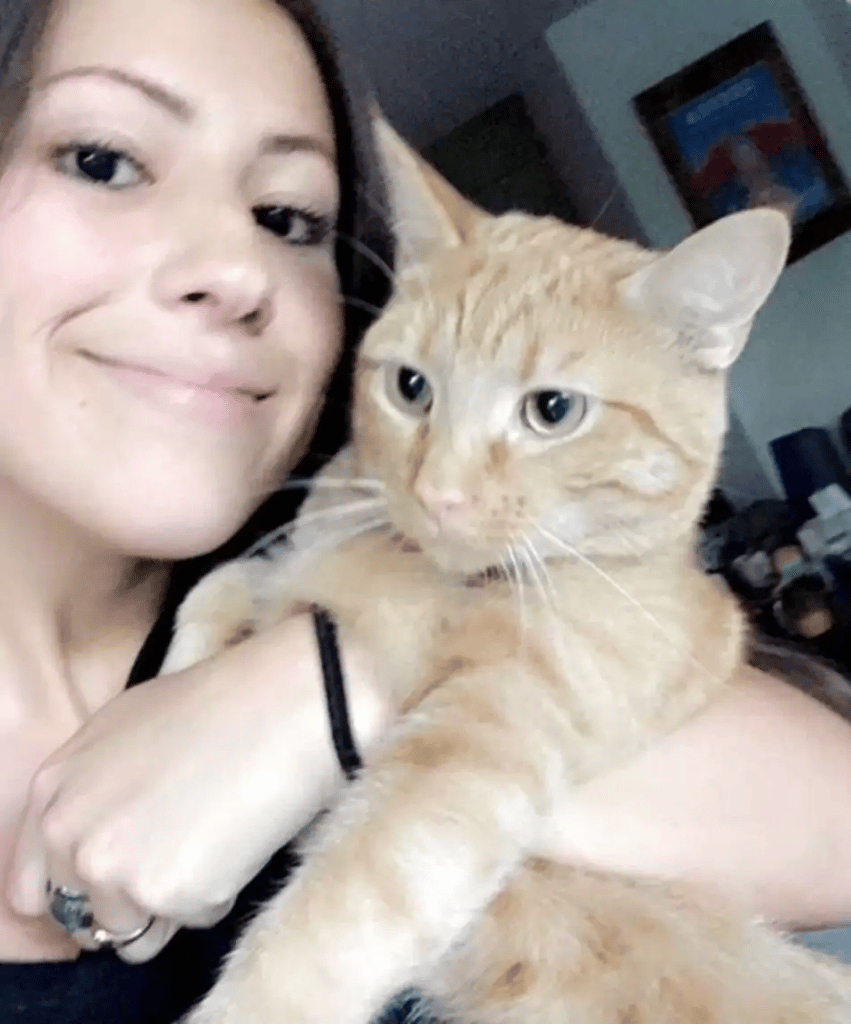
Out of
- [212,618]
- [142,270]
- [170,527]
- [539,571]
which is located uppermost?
[142,270]

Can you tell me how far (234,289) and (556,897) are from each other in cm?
69

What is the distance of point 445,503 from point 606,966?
18.4 inches

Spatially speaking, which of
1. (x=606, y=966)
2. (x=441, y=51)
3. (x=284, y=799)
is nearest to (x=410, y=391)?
(x=284, y=799)

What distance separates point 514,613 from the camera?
1.01 m

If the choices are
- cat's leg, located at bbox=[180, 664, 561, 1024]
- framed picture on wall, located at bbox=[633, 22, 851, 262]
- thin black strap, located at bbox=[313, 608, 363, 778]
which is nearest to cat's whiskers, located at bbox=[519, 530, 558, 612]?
cat's leg, located at bbox=[180, 664, 561, 1024]

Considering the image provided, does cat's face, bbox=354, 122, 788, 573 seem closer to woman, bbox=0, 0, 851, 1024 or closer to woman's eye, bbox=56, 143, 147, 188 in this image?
woman, bbox=0, 0, 851, 1024

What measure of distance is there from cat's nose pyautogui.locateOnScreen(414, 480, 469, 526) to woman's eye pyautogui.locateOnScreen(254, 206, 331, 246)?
0.40 meters

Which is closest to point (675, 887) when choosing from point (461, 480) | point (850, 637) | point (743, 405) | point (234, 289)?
point (461, 480)

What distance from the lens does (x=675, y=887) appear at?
98 cm

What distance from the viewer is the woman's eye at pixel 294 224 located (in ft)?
3.86

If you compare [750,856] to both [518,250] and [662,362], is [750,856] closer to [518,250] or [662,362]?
[662,362]

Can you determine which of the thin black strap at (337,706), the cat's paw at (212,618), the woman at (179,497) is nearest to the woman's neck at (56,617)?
the woman at (179,497)

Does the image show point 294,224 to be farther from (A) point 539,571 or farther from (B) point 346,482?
(A) point 539,571

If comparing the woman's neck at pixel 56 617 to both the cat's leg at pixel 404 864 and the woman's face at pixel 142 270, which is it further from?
the cat's leg at pixel 404 864
